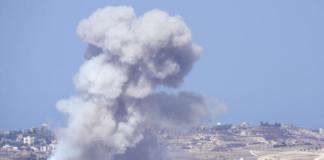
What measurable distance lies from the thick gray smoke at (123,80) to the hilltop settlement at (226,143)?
18362mm

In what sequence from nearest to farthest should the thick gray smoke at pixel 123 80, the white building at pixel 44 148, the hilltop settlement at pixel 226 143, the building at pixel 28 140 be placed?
1. the thick gray smoke at pixel 123 80
2. the hilltop settlement at pixel 226 143
3. the white building at pixel 44 148
4. the building at pixel 28 140

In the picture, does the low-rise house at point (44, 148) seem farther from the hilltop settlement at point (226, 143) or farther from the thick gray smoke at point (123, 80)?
the thick gray smoke at point (123, 80)

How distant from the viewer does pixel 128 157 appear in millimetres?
58406

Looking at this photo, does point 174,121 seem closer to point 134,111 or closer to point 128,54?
point 134,111

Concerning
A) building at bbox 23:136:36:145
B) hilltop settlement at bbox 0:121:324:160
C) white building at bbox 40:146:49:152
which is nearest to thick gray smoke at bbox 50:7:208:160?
hilltop settlement at bbox 0:121:324:160

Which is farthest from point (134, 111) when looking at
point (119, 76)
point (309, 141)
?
point (309, 141)

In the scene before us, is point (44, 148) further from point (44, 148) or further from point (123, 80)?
point (123, 80)

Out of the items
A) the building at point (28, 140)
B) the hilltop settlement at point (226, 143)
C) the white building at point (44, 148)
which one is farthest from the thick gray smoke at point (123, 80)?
the building at point (28, 140)

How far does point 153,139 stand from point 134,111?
538 centimetres

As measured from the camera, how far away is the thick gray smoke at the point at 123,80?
180 feet

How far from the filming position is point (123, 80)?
5525 centimetres

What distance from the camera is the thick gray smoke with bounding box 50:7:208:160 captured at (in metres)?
54.9

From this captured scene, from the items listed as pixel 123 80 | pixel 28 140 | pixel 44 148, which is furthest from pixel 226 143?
pixel 123 80

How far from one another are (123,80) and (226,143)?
65415 millimetres
